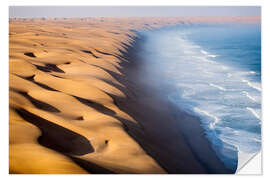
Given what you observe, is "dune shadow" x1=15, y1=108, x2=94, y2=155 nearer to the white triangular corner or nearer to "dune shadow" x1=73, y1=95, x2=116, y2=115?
"dune shadow" x1=73, y1=95, x2=116, y2=115

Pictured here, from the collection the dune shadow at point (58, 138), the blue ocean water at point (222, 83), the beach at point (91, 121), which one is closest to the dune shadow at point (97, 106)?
the beach at point (91, 121)

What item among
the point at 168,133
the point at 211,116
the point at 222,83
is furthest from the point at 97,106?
the point at 222,83

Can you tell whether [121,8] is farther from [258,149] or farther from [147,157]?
[258,149]

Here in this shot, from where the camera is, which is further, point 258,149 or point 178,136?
point 178,136

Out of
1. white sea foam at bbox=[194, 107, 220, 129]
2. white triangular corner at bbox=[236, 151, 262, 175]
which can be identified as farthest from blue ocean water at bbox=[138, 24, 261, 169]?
white triangular corner at bbox=[236, 151, 262, 175]

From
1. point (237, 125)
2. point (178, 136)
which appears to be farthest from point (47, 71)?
point (237, 125)

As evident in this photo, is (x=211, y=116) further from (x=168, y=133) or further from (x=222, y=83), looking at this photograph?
(x=222, y=83)
